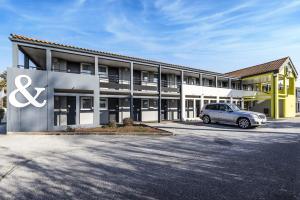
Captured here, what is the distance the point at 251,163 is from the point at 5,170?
697cm

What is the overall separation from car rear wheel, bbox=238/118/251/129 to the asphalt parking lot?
644cm

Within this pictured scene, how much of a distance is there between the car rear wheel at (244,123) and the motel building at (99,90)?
5.97m

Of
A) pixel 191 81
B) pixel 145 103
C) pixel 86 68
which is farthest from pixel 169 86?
pixel 86 68

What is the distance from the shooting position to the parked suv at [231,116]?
15830 millimetres

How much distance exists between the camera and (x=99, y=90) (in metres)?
15.7

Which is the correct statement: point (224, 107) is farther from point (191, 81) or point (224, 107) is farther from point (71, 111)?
point (71, 111)

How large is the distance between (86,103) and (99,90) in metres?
2.23

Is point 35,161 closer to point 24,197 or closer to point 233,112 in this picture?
point 24,197

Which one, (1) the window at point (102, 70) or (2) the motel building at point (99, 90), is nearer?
(2) the motel building at point (99, 90)

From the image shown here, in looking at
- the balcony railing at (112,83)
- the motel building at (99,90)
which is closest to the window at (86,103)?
the motel building at (99,90)

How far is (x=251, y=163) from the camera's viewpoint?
6.77 meters

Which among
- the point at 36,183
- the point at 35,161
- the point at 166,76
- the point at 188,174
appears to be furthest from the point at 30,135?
the point at 166,76

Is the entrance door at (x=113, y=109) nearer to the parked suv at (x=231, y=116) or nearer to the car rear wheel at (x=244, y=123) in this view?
the parked suv at (x=231, y=116)

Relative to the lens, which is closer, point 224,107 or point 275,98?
point 224,107
